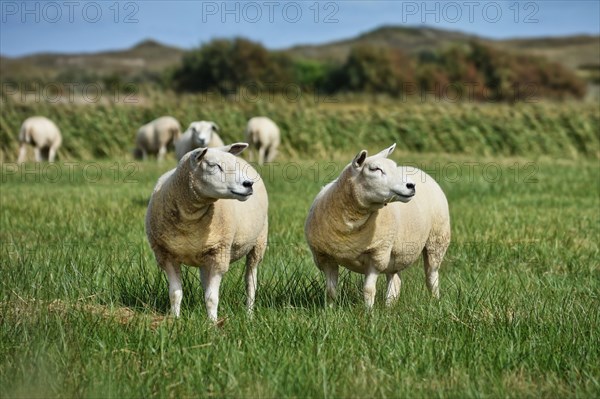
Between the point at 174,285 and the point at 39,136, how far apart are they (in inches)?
703

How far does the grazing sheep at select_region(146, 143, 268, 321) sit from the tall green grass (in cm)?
1973

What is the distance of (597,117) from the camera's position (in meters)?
28.0

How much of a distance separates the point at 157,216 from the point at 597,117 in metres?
24.4

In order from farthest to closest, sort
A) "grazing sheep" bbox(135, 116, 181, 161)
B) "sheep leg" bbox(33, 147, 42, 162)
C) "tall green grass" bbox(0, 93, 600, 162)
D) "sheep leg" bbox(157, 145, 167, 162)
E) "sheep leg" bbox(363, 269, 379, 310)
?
"tall green grass" bbox(0, 93, 600, 162)
"sheep leg" bbox(33, 147, 42, 162)
"sheep leg" bbox(157, 145, 167, 162)
"grazing sheep" bbox(135, 116, 181, 161)
"sheep leg" bbox(363, 269, 379, 310)

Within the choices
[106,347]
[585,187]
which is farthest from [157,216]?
[585,187]

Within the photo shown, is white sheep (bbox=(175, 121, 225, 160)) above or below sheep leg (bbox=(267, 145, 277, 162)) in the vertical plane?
above

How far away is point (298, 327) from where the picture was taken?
5.33 m

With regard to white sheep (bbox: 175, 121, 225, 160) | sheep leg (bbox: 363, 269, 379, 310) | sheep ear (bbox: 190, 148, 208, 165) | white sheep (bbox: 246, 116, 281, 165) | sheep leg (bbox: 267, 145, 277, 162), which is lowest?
sheep leg (bbox: 267, 145, 277, 162)

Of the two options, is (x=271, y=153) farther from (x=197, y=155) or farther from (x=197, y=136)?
(x=197, y=155)

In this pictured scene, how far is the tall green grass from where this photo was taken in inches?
1005

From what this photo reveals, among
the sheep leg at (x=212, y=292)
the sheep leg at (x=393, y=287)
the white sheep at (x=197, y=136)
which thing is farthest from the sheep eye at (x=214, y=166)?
the white sheep at (x=197, y=136)

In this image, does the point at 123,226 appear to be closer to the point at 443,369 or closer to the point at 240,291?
the point at 240,291

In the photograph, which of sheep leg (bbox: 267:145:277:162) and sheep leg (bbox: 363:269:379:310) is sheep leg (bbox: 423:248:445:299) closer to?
sheep leg (bbox: 363:269:379:310)

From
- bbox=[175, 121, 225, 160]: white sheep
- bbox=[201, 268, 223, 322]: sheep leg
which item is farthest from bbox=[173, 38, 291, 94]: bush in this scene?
bbox=[201, 268, 223, 322]: sheep leg
